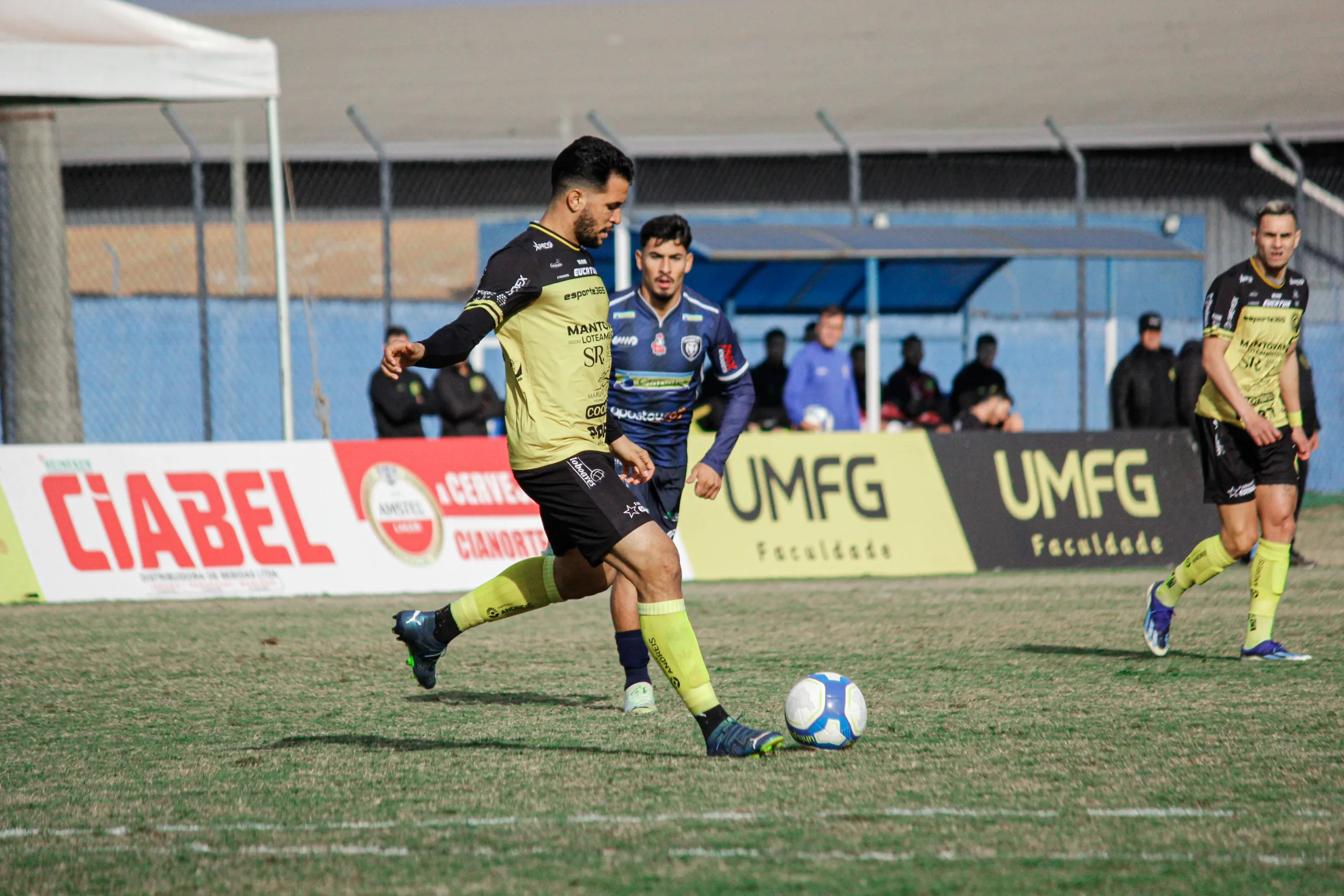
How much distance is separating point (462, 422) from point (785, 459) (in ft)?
12.2

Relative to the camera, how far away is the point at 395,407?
1481 centimetres

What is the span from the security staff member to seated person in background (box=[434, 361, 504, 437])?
20.2 ft

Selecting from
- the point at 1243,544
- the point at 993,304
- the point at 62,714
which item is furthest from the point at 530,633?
the point at 993,304

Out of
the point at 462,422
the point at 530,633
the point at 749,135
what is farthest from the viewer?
the point at 749,135

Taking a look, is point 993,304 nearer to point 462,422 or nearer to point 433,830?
point 462,422

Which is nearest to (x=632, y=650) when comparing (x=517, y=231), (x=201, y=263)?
(x=201, y=263)

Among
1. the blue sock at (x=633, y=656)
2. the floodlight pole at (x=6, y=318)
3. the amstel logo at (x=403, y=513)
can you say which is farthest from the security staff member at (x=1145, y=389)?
the floodlight pole at (x=6, y=318)

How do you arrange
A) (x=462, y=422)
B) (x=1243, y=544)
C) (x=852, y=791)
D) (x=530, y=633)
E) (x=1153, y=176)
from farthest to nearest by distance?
(x=1153, y=176) → (x=462, y=422) → (x=530, y=633) → (x=1243, y=544) → (x=852, y=791)

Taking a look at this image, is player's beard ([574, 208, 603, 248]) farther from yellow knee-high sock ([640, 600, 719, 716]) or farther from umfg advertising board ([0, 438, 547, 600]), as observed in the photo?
umfg advertising board ([0, 438, 547, 600])

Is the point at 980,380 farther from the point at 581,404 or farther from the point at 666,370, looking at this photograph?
the point at 581,404

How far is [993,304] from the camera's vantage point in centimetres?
2239

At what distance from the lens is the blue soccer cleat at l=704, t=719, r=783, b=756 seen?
17.8 ft

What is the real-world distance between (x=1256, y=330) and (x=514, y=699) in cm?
425

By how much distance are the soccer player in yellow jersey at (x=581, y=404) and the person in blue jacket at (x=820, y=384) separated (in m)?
8.63
